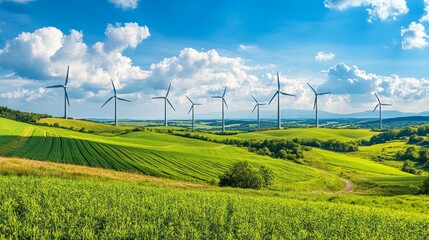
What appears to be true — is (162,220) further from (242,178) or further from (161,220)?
(242,178)

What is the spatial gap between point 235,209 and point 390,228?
435 inches

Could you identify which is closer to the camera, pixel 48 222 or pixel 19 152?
pixel 48 222

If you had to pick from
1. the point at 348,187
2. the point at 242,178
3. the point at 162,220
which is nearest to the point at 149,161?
the point at 242,178

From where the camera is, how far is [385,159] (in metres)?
154

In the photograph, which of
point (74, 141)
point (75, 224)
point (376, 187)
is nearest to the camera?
point (75, 224)

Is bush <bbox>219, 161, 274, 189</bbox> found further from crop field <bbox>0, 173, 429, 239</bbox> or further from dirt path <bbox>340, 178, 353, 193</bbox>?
crop field <bbox>0, 173, 429, 239</bbox>

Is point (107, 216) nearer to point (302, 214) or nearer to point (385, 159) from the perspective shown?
point (302, 214)

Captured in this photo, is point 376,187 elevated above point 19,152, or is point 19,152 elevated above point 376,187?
point 19,152

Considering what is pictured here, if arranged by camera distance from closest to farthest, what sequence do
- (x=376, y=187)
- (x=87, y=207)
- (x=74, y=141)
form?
(x=87, y=207), (x=376, y=187), (x=74, y=141)

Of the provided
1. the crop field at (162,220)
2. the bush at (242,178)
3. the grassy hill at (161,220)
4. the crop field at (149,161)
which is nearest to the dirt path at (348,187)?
the crop field at (149,161)

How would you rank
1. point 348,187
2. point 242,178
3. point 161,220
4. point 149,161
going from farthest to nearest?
point 348,187, point 149,161, point 242,178, point 161,220

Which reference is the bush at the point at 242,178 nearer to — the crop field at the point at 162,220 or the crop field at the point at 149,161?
the crop field at the point at 149,161

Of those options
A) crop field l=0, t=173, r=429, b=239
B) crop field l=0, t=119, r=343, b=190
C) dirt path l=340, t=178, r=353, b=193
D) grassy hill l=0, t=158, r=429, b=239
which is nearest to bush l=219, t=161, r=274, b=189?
crop field l=0, t=119, r=343, b=190

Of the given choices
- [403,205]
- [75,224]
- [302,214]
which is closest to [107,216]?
[75,224]
